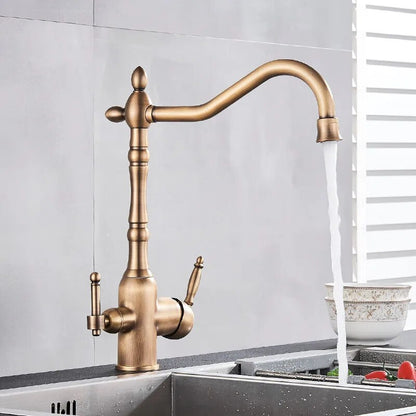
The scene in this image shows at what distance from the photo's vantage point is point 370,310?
6.64 ft

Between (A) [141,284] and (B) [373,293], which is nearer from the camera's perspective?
(A) [141,284]

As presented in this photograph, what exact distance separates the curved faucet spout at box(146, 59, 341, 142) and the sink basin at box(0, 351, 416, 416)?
349mm

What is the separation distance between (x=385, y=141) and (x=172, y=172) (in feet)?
3.12

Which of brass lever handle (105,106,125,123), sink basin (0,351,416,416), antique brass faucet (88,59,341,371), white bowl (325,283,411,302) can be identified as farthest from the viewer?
white bowl (325,283,411,302)

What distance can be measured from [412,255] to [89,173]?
133cm

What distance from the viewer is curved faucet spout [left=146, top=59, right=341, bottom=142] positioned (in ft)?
4.98

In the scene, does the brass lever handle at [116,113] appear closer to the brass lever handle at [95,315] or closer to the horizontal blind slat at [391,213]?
the brass lever handle at [95,315]

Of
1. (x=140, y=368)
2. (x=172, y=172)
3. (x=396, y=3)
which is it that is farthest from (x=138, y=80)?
(x=396, y=3)

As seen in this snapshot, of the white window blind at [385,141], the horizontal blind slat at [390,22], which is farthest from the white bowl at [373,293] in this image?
the horizontal blind slat at [390,22]

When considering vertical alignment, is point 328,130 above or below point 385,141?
below

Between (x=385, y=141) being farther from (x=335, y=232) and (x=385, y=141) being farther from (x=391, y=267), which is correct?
(x=335, y=232)

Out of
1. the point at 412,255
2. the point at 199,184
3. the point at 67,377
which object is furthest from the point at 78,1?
the point at 412,255

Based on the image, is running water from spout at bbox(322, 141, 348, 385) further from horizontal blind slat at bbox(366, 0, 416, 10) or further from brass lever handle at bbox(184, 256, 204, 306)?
horizontal blind slat at bbox(366, 0, 416, 10)

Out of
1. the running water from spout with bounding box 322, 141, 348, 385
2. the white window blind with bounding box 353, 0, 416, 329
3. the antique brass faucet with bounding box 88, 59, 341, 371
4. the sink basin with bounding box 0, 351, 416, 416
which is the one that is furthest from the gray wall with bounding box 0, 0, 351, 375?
the running water from spout with bounding box 322, 141, 348, 385
